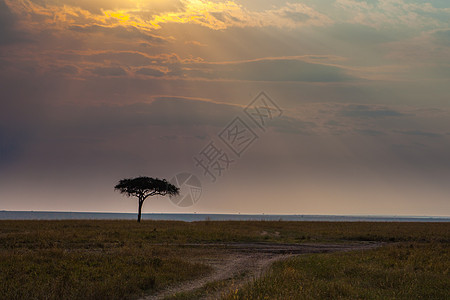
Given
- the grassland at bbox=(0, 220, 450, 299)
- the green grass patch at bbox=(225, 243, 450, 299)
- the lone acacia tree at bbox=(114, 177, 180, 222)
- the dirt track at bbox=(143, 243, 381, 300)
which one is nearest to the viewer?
the green grass patch at bbox=(225, 243, 450, 299)

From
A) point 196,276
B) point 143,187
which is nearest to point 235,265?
point 196,276

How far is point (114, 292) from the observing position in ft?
45.3

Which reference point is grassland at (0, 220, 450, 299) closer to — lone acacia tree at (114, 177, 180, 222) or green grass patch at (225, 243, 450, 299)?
green grass patch at (225, 243, 450, 299)

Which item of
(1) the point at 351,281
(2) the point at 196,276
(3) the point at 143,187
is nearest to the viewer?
(1) the point at 351,281

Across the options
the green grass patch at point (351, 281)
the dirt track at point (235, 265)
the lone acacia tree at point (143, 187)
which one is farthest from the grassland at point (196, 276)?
the lone acacia tree at point (143, 187)

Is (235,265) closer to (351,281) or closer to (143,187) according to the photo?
(351,281)

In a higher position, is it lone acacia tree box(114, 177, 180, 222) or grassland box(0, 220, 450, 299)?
lone acacia tree box(114, 177, 180, 222)

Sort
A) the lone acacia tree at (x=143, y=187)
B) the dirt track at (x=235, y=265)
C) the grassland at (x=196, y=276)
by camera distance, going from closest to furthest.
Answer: the grassland at (x=196, y=276), the dirt track at (x=235, y=265), the lone acacia tree at (x=143, y=187)

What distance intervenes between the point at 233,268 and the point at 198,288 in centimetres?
536

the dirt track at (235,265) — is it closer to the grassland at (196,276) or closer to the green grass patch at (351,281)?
the grassland at (196,276)

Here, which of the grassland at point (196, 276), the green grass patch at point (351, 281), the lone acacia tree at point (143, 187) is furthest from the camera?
the lone acacia tree at point (143, 187)

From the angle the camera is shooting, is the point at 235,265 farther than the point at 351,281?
Yes

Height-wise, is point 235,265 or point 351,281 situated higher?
point 235,265

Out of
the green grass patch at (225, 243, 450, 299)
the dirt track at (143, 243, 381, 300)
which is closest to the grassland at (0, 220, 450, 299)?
the green grass patch at (225, 243, 450, 299)
